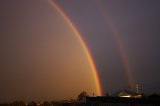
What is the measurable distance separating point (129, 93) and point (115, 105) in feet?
93.7

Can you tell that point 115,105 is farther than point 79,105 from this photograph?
No

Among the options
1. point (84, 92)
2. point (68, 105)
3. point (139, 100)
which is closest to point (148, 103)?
point (139, 100)

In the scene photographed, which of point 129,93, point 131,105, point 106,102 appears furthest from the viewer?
point 129,93

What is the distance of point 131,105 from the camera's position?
37969 millimetres

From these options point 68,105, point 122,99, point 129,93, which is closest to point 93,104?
Result: point 122,99

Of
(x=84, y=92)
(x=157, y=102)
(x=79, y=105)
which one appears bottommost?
(x=157, y=102)

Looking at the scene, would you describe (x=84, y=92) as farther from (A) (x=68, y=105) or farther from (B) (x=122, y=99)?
(B) (x=122, y=99)

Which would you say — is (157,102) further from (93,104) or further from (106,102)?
(93,104)

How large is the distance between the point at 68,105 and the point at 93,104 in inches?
1533

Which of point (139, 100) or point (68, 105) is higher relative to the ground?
point (68, 105)

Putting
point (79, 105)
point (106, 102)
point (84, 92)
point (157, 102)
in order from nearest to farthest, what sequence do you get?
point (157, 102) < point (106, 102) < point (79, 105) < point (84, 92)

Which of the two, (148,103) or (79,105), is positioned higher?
(79,105)

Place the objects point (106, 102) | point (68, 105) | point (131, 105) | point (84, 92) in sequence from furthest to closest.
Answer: point (84, 92) < point (68, 105) < point (106, 102) < point (131, 105)

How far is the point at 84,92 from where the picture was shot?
113250mm
